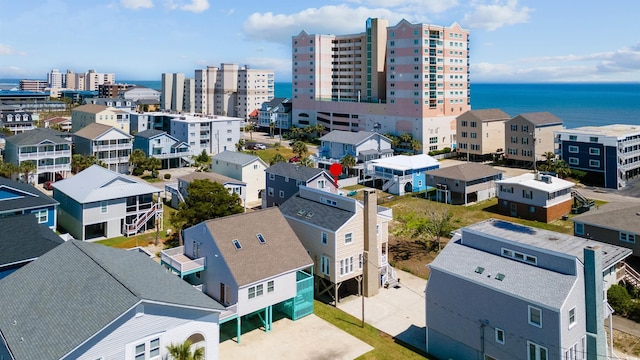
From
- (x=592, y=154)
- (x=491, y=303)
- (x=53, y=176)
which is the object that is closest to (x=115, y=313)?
(x=491, y=303)

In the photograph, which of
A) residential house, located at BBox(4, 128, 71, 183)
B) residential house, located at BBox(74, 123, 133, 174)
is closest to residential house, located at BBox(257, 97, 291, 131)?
residential house, located at BBox(74, 123, 133, 174)

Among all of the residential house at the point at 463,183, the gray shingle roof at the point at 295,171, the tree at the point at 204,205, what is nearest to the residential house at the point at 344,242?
the tree at the point at 204,205

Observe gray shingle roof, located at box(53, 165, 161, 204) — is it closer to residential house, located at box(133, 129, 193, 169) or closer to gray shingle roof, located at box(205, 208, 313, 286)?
gray shingle roof, located at box(205, 208, 313, 286)

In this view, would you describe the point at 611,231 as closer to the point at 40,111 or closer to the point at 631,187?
the point at 631,187

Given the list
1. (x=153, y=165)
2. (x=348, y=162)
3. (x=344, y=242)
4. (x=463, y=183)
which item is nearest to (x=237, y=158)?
(x=153, y=165)

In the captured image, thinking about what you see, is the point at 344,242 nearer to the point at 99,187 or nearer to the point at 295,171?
the point at 295,171

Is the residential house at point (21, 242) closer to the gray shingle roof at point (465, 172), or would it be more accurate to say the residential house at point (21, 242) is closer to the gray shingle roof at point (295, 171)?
the gray shingle roof at point (295, 171)
